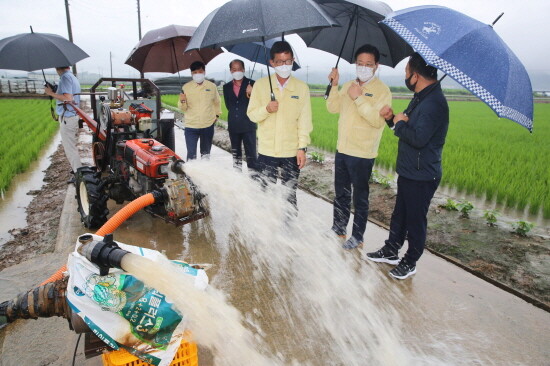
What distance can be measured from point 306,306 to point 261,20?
7.78 feet

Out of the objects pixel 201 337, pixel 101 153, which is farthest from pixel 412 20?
pixel 101 153

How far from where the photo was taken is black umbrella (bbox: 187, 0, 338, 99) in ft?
9.69

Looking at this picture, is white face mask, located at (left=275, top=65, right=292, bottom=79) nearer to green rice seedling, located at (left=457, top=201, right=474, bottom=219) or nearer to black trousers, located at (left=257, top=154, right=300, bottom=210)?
black trousers, located at (left=257, top=154, right=300, bottom=210)

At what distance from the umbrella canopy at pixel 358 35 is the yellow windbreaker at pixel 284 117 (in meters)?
0.64

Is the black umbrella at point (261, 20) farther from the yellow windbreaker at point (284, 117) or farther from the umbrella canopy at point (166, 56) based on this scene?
the umbrella canopy at point (166, 56)

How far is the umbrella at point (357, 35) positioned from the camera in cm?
358

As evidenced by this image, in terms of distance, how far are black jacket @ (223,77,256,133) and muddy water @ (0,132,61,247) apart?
2955 mm

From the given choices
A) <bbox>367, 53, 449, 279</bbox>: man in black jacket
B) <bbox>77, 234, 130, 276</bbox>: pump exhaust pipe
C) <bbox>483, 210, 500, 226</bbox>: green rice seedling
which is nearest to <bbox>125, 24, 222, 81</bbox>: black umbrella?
<bbox>367, 53, 449, 279</bbox>: man in black jacket

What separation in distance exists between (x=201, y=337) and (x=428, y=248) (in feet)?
8.91

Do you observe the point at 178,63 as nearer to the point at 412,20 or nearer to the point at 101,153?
the point at 101,153

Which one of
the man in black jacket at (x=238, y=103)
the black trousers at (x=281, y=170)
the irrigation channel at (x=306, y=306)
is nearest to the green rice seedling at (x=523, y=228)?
the irrigation channel at (x=306, y=306)

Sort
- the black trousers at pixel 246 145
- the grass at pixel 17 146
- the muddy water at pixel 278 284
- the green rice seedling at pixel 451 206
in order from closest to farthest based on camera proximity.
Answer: the muddy water at pixel 278 284
the green rice seedling at pixel 451 206
the black trousers at pixel 246 145
the grass at pixel 17 146

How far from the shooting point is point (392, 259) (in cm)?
350

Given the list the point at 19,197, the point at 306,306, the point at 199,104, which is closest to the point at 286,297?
the point at 306,306
